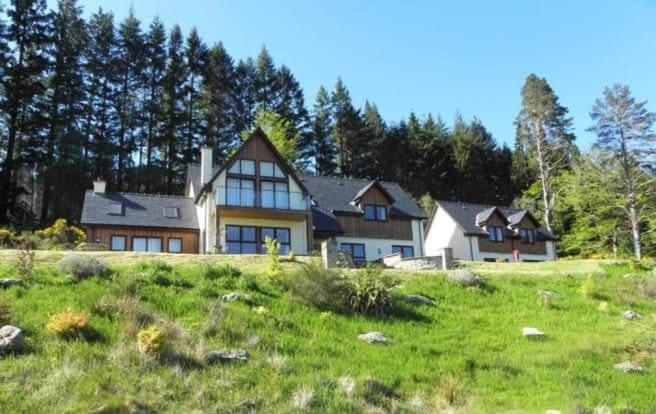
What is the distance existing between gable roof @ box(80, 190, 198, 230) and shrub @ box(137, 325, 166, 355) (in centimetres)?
1894

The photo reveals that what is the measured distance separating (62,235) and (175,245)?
5.55 meters

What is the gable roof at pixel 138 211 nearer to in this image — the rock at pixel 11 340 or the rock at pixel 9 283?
the rock at pixel 9 283

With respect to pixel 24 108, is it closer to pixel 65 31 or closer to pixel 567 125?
pixel 65 31

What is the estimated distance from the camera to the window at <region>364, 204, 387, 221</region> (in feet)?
111

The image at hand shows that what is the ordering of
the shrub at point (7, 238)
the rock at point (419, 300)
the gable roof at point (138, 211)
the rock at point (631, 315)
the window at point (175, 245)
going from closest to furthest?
the rock at point (631, 315)
the rock at point (419, 300)
the shrub at point (7, 238)
the gable roof at point (138, 211)
the window at point (175, 245)

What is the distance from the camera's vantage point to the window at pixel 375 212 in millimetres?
33781

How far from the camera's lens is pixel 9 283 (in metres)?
13.8

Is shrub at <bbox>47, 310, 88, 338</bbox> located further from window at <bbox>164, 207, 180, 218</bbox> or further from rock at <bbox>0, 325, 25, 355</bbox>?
window at <bbox>164, 207, 180, 218</bbox>

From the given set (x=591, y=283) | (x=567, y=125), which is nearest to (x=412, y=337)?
(x=591, y=283)

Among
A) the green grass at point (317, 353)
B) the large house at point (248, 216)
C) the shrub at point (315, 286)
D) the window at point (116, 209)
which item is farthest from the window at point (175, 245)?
the shrub at point (315, 286)

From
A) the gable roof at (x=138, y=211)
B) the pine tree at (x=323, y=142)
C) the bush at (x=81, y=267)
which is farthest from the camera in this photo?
the pine tree at (x=323, y=142)

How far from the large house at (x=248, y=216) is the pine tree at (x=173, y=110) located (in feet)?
35.3

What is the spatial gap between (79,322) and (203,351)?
98.6 inches

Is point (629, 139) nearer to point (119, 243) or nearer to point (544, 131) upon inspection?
point (544, 131)
